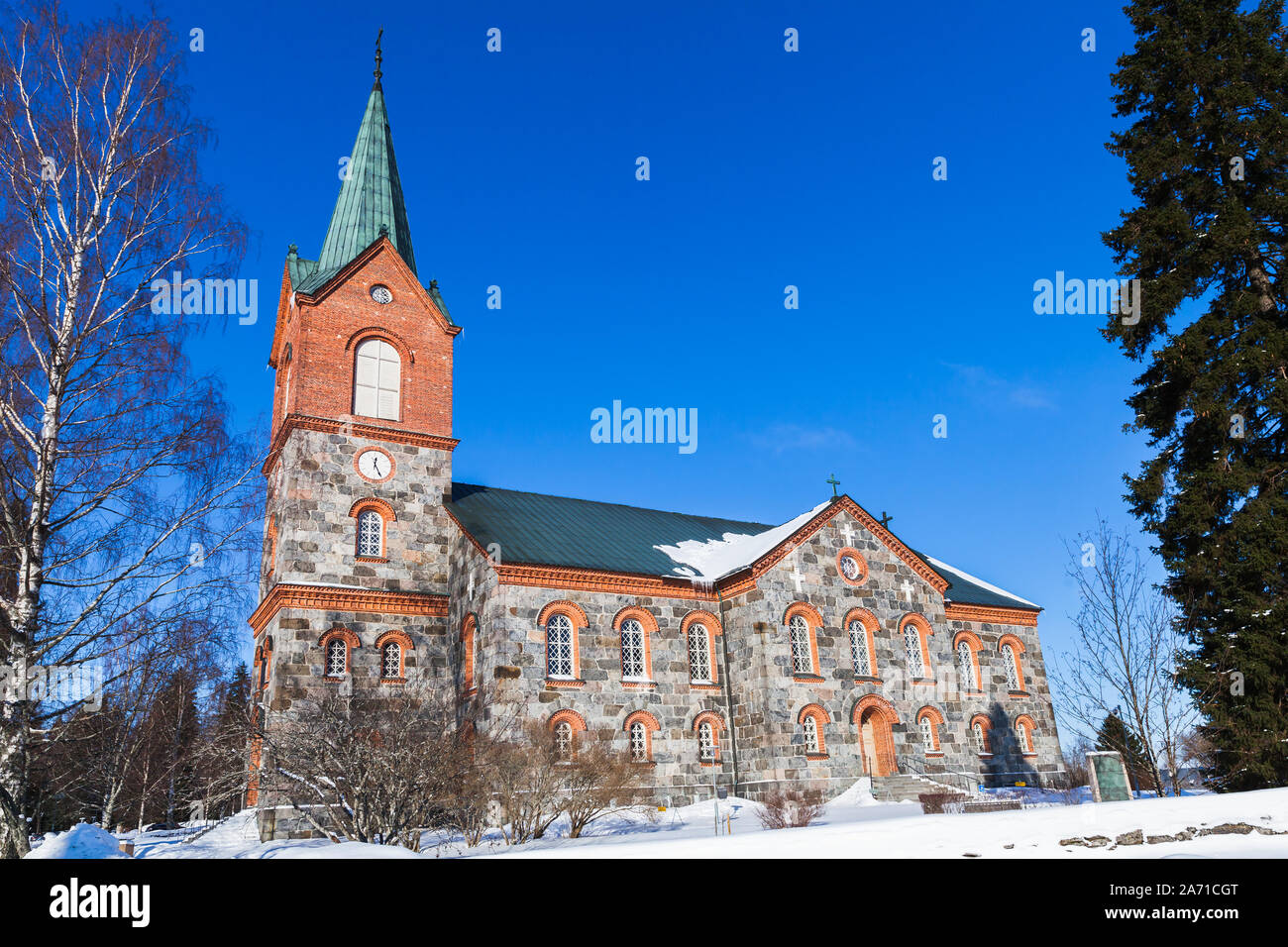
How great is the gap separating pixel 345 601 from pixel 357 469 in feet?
14.4

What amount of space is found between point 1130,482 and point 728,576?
41.1ft

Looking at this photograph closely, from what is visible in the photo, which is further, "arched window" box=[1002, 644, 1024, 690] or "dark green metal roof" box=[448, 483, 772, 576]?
"arched window" box=[1002, 644, 1024, 690]

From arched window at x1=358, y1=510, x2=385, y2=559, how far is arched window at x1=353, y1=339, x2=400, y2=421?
347 cm

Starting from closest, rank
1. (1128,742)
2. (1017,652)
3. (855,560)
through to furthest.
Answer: (1128,742)
(855,560)
(1017,652)

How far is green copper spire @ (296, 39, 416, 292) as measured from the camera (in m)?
31.5

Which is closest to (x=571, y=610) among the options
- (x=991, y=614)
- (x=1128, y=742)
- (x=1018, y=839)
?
(x=1128, y=742)

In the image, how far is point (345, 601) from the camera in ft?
86.8

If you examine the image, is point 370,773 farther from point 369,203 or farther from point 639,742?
point 369,203

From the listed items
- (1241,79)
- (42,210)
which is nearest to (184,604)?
(42,210)

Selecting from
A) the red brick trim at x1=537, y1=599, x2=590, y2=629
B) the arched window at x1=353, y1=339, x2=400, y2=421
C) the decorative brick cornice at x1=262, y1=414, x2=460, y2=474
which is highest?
the arched window at x1=353, y1=339, x2=400, y2=421

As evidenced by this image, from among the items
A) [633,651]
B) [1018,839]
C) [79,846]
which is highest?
[633,651]

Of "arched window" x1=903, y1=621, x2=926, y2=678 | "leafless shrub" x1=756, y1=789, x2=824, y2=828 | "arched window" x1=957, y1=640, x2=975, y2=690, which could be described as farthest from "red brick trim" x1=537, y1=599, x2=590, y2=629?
"arched window" x1=957, y1=640, x2=975, y2=690

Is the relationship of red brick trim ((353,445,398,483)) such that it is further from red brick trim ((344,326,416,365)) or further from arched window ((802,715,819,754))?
arched window ((802,715,819,754))
